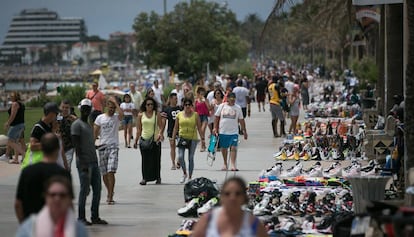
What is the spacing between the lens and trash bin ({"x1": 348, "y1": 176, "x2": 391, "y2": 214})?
41.2ft

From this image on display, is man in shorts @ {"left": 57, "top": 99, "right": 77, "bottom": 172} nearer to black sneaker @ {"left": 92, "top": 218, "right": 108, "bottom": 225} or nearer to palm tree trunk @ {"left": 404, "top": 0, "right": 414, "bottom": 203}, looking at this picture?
black sneaker @ {"left": 92, "top": 218, "right": 108, "bottom": 225}

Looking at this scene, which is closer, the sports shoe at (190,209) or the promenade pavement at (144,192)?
the promenade pavement at (144,192)

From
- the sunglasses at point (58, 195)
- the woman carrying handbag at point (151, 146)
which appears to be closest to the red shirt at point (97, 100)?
the woman carrying handbag at point (151, 146)

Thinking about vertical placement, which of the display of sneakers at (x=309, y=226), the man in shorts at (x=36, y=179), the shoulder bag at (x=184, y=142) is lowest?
the display of sneakers at (x=309, y=226)

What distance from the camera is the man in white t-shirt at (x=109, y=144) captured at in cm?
1580

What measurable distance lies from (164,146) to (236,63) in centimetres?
7154

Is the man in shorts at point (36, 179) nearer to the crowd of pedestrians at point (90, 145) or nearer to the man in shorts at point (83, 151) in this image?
the crowd of pedestrians at point (90, 145)

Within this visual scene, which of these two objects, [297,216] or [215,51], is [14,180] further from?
[215,51]

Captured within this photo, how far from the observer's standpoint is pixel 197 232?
795cm

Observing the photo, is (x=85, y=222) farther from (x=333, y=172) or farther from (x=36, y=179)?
(x=333, y=172)

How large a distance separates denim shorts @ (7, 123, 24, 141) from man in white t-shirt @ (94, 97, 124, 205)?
7.18 meters

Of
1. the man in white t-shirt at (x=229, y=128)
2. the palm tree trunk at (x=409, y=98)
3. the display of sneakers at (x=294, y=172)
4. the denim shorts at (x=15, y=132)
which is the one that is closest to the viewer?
the palm tree trunk at (x=409, y=98)

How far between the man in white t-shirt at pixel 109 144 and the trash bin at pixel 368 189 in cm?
438

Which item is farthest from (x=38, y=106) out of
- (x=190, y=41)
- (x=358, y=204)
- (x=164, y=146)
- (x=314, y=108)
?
(x=358, y=204)
